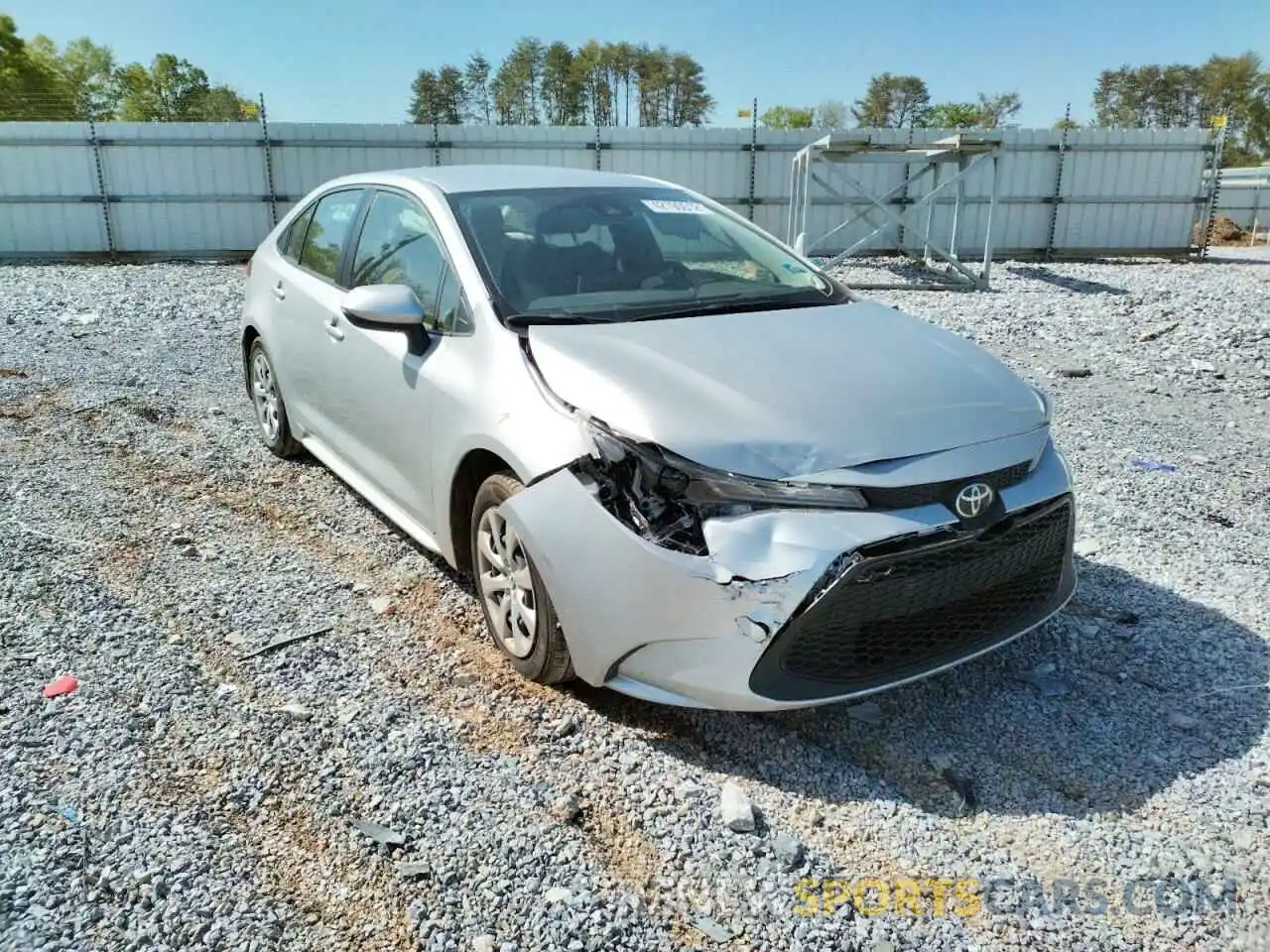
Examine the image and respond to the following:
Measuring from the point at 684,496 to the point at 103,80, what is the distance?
78.1 meters

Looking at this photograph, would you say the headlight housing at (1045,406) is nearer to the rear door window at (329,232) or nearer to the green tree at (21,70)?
the rear door window at (329,232)

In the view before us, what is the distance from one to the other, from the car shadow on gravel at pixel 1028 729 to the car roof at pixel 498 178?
2.18 meters

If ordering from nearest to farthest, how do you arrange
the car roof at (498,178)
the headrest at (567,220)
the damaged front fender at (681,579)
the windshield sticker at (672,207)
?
the damaged front fender at (681,579) → the headrest at (567,220) → the car roof at (498,178) → the windshield sticker at (672,207)

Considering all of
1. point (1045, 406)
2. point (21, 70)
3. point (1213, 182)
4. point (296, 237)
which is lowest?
→ point (1045, 406)

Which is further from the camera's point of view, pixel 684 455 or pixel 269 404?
pixel 269 404

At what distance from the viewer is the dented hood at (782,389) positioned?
2.66 m

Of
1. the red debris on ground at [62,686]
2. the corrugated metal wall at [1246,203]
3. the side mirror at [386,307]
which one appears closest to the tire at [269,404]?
the side mirror at [386,307]

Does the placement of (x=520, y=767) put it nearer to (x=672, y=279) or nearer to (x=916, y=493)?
(x=916, y=493)

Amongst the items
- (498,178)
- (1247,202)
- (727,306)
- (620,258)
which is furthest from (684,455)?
(1247,202)

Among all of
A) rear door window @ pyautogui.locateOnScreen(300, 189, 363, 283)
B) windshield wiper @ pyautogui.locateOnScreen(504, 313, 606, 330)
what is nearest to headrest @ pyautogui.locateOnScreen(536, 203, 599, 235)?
windshield wiper @ pyautogui.locateOnScreen(504, 313, 606, 330)

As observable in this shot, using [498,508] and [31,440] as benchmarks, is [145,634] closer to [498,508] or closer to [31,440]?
[498,508]

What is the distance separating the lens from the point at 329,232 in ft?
15.4

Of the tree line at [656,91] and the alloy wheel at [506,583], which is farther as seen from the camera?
the tree line at [656,91]

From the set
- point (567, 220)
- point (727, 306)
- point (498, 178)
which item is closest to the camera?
point (727, 306)
